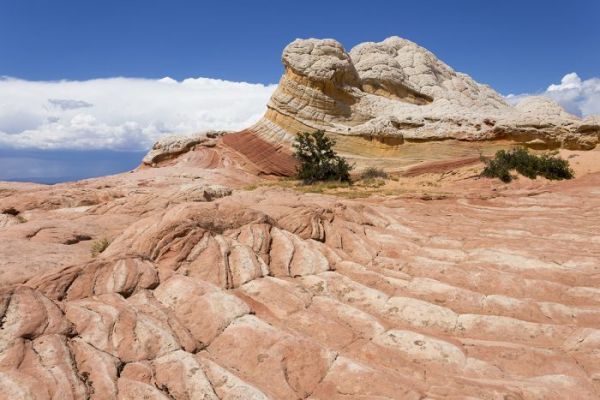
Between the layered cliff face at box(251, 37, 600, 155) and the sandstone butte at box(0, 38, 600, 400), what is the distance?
17.1m

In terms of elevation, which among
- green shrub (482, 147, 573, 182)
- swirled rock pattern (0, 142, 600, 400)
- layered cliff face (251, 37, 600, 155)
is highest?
layered cliff face (251, 37, 600, 155)

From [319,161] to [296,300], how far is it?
78.6ft

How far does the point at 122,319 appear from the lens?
6855mm

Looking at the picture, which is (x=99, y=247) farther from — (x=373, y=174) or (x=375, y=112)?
(x=375, y=112)

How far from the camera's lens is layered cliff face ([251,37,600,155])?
112ft

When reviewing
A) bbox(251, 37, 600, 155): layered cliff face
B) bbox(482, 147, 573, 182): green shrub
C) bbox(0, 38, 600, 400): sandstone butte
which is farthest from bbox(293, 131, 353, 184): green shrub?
bbox(0, 38, 600, 400): sandstone butte

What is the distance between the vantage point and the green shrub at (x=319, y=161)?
31609 millimetres

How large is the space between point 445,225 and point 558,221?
154 inches

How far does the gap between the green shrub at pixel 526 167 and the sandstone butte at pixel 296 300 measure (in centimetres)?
1128

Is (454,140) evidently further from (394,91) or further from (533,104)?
(533,104)

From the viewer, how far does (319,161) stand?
32.1m

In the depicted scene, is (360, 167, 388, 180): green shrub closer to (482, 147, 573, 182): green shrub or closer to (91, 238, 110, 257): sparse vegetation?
(482, 147, 573, 182): green shrub

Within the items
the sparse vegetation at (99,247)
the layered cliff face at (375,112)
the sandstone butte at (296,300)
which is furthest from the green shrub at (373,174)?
the sparse vegetation at (99,247)

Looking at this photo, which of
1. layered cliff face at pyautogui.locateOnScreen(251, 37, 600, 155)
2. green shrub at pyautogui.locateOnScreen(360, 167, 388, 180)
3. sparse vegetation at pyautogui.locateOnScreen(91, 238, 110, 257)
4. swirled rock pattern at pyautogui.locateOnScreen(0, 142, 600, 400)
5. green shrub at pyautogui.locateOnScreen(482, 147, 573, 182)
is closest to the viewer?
swirled rock pattern at pyautogui.locateOnScreen(0, 142, 600, 400)
